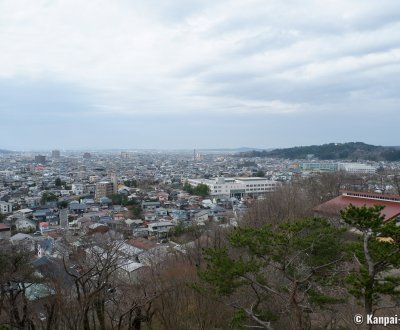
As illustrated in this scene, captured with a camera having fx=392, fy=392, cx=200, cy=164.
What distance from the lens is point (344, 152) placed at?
75.2 meters

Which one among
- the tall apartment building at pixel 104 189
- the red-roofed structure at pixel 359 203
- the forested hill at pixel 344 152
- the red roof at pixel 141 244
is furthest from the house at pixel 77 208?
the forested hill at pixel 344 152

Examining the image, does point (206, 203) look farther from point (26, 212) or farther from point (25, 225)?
point (25, 225)

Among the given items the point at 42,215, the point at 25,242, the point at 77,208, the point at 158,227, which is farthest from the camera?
the point at 77,208

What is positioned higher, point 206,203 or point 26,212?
point 206,203

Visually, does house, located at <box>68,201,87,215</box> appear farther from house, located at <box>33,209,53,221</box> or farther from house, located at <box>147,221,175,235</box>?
house, located at <box>147,221,175,235</box>

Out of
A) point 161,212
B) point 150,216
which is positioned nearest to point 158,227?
point 150,216

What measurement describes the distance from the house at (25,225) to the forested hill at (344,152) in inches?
2343

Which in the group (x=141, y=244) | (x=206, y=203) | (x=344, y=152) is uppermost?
(x=344, y=152)

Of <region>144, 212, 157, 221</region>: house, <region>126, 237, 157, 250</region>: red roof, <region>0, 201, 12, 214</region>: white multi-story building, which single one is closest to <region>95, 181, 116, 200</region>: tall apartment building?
<region>0, 201, 12, 214</region>: white multi-story building

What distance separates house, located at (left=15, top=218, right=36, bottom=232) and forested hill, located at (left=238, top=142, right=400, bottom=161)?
59514 millimetres

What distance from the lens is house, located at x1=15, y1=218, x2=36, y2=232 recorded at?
1928cm

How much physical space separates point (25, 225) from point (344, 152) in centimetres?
6648

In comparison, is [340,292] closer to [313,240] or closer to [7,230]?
[313,240]

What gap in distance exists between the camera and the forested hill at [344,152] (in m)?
68.0
